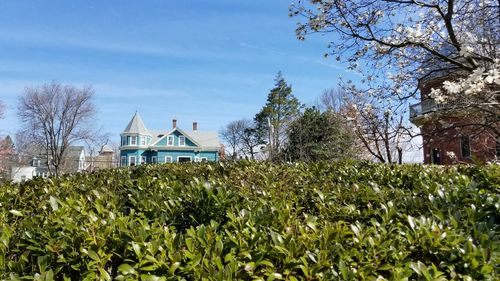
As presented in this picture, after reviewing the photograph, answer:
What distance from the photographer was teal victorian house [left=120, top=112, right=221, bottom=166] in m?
44.0

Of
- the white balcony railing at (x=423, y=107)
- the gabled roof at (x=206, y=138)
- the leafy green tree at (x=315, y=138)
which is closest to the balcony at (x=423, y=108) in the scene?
the white balcony railing at (x=423, y=107)

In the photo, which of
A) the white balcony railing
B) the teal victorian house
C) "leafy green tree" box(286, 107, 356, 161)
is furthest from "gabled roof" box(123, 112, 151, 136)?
the white balcony railing

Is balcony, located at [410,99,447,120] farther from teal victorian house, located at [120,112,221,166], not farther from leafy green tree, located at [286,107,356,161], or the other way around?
teal victorian house, located at [120,112,221,166]

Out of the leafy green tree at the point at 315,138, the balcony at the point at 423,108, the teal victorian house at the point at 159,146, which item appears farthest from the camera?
the teal victorian house at the point at 159,146

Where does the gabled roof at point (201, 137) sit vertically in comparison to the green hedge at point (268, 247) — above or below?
above

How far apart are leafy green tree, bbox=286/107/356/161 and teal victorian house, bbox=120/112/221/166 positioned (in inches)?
671

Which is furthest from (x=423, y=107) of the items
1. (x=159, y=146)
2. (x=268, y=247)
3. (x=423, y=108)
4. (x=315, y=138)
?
(x=159, y=146)

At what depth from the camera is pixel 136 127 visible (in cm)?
4438

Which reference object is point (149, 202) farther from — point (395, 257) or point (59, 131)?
point (59, 131)

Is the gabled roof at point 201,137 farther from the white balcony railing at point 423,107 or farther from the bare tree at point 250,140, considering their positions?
the white balcony railing at point 423,107

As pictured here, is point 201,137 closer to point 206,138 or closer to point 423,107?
point 206,138

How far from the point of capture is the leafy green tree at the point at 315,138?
26.2 meters

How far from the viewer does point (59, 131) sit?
3831cm

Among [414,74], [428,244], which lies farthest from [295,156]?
[428,244]
